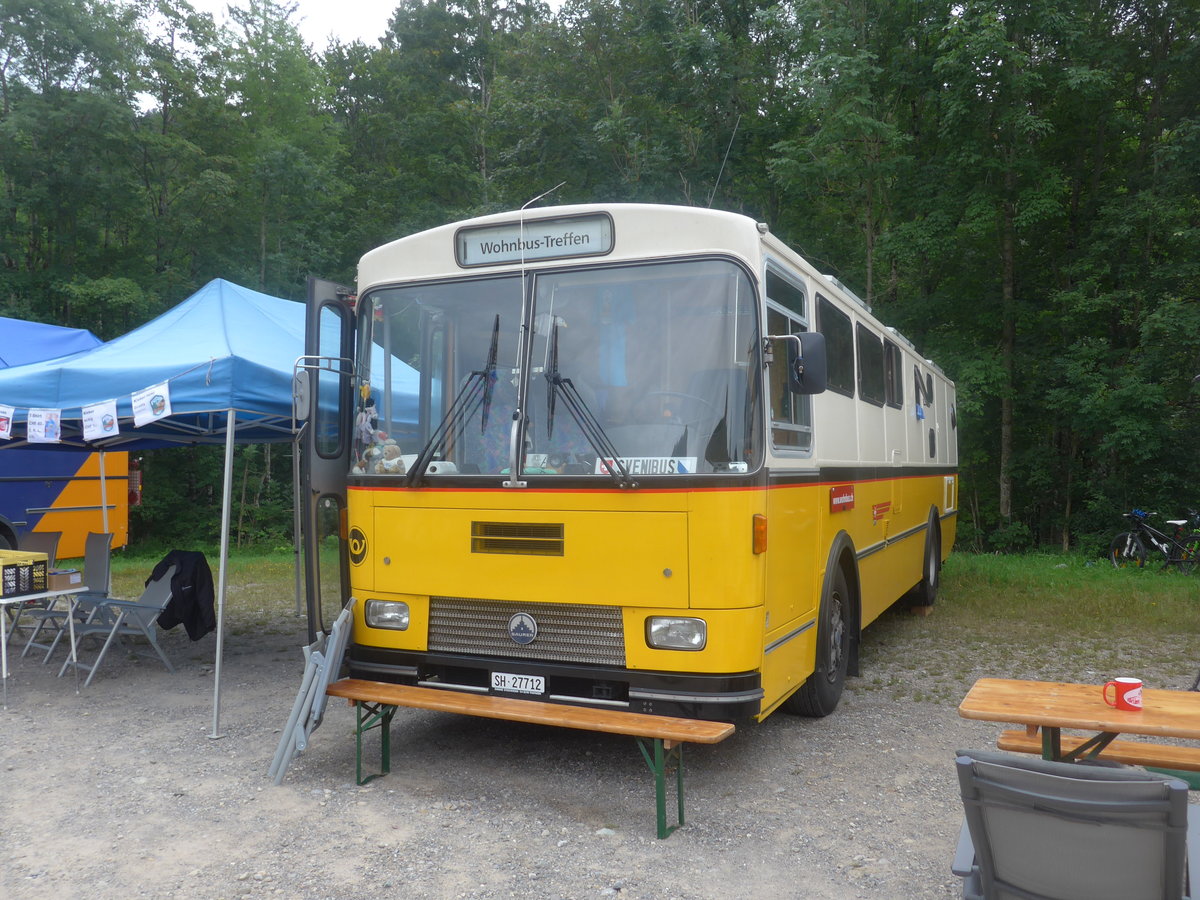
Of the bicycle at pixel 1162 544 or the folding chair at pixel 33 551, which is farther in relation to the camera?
the bicycle at pixel 1162 544

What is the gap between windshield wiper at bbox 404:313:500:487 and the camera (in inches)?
207

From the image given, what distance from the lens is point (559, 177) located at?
21.6 metres

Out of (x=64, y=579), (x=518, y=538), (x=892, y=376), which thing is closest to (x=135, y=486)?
(x=64, y=579)

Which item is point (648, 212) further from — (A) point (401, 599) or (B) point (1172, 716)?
(B) point (1172, 716)

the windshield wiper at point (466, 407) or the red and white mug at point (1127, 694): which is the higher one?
the windshield wiper at point (466, 407)

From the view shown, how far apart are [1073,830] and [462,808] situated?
317cm

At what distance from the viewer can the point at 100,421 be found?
283 inches

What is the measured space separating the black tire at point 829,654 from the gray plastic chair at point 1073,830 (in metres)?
3.23

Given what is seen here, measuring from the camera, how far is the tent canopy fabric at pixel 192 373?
7055 millimetres

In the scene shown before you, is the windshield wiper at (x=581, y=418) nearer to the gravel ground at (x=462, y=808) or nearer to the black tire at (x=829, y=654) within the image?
the gravel ground at (x=462, y=808)

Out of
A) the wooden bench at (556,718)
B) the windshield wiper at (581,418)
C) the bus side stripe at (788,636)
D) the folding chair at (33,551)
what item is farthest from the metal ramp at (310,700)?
the folding chair at (33,551)

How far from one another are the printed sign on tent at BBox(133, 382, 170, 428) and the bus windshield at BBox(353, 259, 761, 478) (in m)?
2.22

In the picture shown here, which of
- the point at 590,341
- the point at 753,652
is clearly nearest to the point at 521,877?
the point at 753,652

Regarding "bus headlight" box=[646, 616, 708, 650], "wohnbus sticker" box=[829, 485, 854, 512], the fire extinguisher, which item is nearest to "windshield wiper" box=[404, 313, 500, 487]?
"bus headlight" box=[646, 616, 708, 650]
